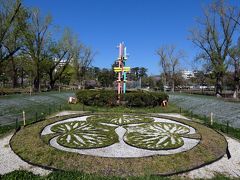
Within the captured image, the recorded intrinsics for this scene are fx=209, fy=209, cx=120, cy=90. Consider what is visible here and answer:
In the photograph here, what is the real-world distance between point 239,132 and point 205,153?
13.0ft

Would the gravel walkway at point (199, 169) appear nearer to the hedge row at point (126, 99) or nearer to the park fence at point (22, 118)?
the park fence at point (22, 118)

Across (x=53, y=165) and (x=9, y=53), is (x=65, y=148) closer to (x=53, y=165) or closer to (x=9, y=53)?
(x=53, y=165)

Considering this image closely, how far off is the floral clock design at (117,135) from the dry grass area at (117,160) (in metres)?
1.03

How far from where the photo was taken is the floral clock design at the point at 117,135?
9063mm

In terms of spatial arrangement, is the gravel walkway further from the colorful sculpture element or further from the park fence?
the colorful sculpture element

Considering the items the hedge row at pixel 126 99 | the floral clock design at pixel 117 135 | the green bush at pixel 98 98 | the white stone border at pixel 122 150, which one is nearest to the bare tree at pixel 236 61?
the hedge row at pixel 126 99

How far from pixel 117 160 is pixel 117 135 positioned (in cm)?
317

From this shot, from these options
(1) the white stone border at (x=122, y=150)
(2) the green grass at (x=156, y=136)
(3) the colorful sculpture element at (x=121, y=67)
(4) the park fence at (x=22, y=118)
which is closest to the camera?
(1) the white stone border at (x=122, y=150)

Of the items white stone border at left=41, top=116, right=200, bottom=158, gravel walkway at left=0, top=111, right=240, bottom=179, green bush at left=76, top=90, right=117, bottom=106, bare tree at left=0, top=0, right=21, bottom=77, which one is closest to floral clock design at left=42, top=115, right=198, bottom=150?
white stone border at left=41, top=116, right=200, bottom=158

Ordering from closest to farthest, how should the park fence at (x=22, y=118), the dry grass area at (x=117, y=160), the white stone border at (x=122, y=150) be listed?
the dry grass area at (x=117, y=160) < the white stone border at (x=122, y=150) < the park fence at (x=22, y=118)

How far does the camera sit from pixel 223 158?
784 cm

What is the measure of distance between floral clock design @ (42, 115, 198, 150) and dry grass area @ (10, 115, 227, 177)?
103cm

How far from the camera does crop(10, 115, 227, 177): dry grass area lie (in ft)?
21.8

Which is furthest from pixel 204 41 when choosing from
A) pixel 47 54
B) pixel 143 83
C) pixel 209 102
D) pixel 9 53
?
pixel 143 83
